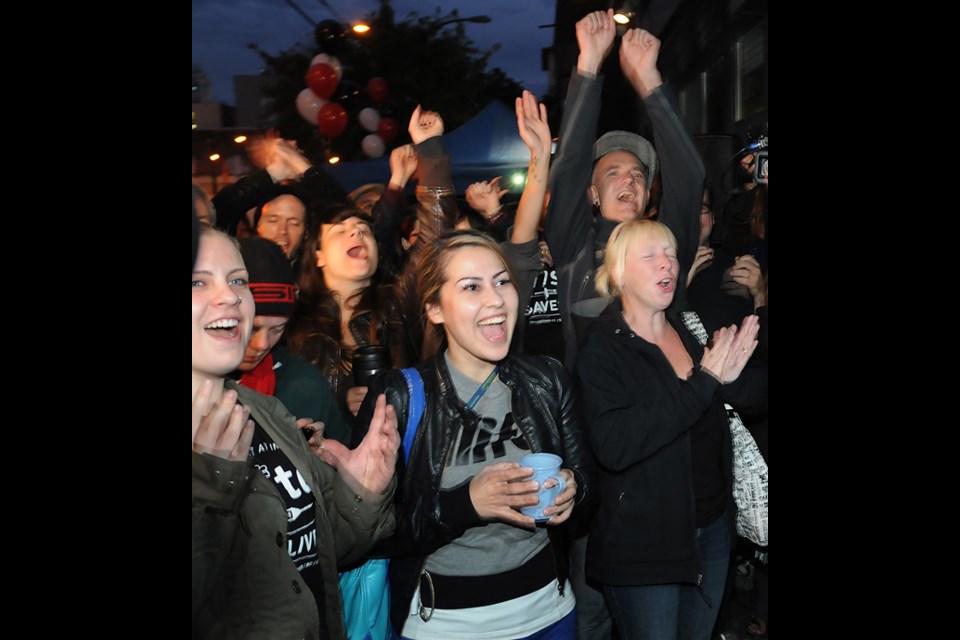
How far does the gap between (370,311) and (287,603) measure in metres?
1.32

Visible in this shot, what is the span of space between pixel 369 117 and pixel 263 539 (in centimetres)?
230

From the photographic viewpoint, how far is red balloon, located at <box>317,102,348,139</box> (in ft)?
11.3

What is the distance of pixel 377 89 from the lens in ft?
11.4

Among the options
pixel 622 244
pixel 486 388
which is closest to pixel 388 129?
pixel 622 244

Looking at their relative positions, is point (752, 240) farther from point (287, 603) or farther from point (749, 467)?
point (287, 603)

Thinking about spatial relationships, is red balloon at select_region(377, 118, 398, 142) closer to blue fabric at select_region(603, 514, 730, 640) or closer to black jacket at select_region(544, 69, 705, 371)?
black jacket at select_region(544, 69, 705, 371)

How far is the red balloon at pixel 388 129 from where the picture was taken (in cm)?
346

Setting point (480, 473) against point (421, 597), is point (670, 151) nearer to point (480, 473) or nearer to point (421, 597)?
point (480, 473)

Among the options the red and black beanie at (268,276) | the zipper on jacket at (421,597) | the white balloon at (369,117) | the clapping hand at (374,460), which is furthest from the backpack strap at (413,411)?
the white balloon at (369,117)

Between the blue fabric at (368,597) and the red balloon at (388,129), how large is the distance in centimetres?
169

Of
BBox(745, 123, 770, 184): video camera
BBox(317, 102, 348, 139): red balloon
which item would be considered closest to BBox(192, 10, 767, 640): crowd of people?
BBox(745, 123, 770, 184): video camera

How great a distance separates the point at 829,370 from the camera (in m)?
2.20

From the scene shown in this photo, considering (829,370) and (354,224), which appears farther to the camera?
(354,224)
